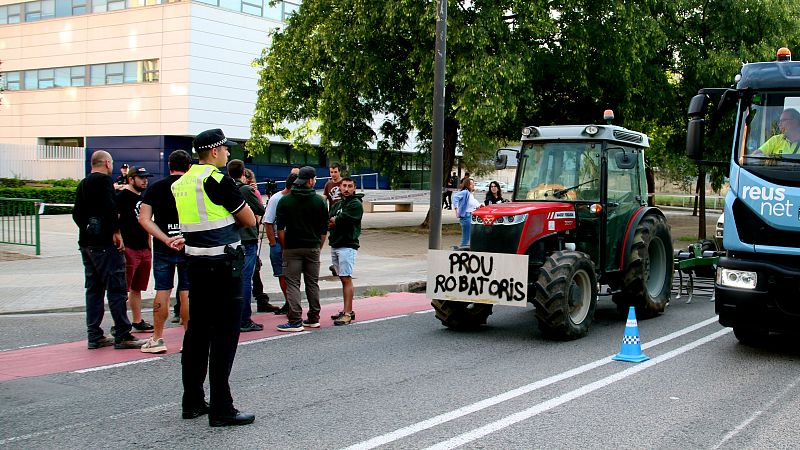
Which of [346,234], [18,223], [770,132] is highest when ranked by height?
[770,132]

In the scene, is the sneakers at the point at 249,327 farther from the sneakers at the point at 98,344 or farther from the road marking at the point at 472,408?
the road marking at the point at 472,408

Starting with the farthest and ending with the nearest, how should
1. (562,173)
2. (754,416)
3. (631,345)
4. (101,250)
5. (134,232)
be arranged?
(562,173), (134,232), (101,250), (631,345), (754,416)

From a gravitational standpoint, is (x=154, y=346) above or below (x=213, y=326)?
below

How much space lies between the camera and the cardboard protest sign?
915 centimetres

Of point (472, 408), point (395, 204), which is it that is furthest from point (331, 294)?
point (395, 204)

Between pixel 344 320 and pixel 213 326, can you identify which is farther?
pixel 344 320

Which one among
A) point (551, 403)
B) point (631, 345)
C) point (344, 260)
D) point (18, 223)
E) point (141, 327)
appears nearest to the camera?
point (551, 403)

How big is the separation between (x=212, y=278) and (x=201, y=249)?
0.23 metres

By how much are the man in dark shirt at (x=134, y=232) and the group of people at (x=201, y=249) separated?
0.04 feet

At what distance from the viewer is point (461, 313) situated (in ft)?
33.0

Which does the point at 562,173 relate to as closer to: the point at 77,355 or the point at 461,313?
the point at 461,313

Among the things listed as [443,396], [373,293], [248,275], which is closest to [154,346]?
[248,275]

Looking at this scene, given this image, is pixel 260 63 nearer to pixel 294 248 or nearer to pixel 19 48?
pixel 294 248

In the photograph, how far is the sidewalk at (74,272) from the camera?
1238 centimetres
